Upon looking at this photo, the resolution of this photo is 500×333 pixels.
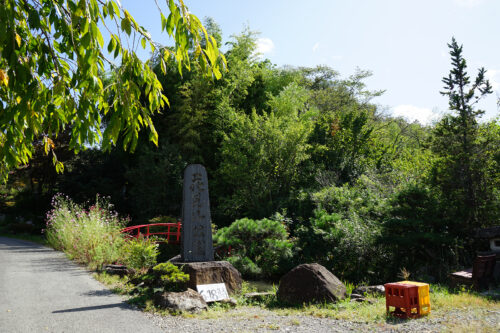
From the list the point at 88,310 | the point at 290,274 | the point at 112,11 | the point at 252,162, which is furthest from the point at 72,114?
the point at 252,162

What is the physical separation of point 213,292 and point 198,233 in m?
1.33

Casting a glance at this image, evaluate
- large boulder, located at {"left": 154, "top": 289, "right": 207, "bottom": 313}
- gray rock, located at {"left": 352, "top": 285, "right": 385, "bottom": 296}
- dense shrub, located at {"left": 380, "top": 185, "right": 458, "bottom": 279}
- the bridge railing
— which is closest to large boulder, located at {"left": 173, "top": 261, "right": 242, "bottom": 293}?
large boulder, located at {"left": 154, "top": 289, "right": 207, "bottom": 313}

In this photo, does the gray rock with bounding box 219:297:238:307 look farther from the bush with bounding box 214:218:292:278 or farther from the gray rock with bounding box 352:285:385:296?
the bush with bounding box 214:218:292:278

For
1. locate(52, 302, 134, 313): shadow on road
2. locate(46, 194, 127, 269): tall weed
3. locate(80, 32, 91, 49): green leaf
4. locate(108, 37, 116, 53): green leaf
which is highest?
locate(108, 37, 116, 53): green leaf

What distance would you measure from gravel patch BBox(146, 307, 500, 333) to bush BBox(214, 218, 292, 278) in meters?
3.64

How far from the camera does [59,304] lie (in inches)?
234

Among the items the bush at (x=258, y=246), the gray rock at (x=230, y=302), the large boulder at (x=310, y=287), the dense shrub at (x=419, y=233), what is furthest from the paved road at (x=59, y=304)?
the dense shrub at (x=419, y=233)

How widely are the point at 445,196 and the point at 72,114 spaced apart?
29.5ft

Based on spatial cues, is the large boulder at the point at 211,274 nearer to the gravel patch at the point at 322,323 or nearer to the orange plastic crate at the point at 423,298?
the gravel patch at the point at 322,323

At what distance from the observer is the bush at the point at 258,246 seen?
9.23 m

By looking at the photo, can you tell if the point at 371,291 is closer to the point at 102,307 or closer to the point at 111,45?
the point at 102,307

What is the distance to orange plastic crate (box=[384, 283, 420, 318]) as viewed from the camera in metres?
5.02

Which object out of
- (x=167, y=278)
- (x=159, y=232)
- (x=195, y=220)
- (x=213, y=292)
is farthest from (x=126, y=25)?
(x=159, y=232)

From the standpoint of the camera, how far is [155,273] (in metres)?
6.54
